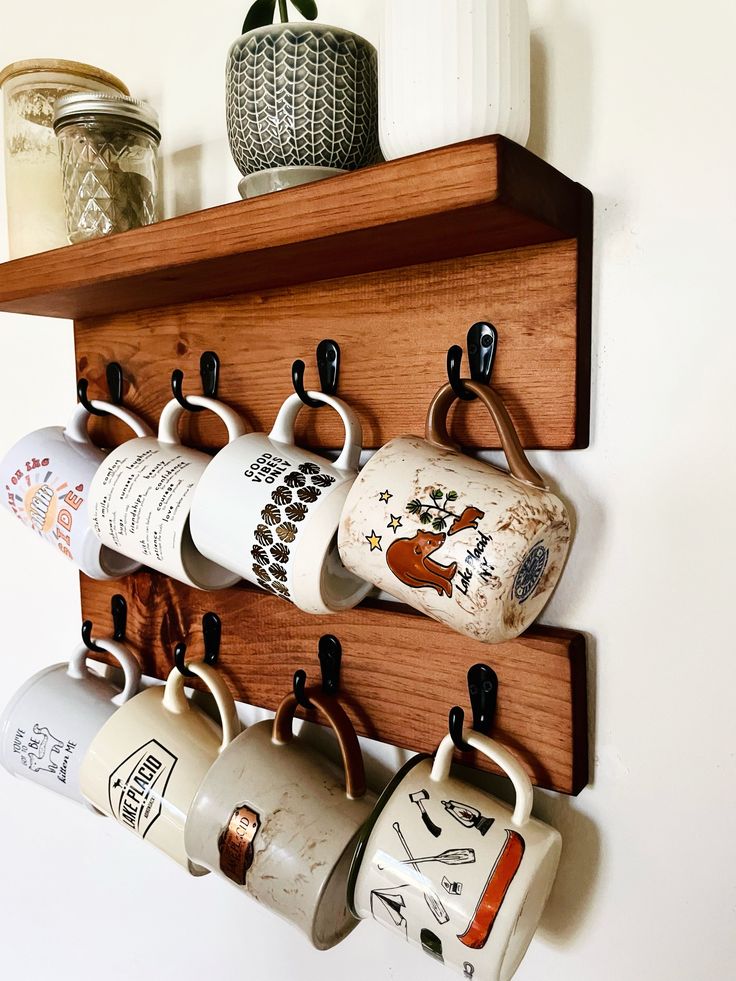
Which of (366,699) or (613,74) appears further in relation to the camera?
(366,699)

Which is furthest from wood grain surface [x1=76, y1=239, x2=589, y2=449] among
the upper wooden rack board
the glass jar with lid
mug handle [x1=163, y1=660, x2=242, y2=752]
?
mug handle [x1=163, y1=660, x2=242, y2=752]

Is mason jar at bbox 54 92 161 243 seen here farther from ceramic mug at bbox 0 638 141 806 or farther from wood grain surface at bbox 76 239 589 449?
ceramic mug at bbox 0 638 141 806

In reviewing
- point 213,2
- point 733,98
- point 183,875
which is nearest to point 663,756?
point 733,98

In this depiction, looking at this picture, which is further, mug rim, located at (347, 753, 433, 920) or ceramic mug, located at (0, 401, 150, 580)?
ceramic mug, located at (0, 401, 150, 580)

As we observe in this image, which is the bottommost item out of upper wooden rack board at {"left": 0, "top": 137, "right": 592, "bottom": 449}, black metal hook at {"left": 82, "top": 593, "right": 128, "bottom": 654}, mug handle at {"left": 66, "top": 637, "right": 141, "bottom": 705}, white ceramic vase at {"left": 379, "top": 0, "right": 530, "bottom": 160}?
mug handle at {"left": 66, "top": 637, "right": 141, "bottom": 705}

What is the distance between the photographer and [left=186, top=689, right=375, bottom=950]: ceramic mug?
605 millimetres

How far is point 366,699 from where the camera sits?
0.66m

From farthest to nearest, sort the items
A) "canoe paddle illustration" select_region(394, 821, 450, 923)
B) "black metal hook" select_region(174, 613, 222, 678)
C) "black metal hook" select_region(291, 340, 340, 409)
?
"black metal hook" select_region(174, 613, 222, 678)
"black metal hook" select_region(291, 340, 340, 409)
"canoe paddle illustration" select_region(394, 821, 450, 923)

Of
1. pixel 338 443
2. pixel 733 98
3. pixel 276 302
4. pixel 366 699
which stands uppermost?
pixel 733 98

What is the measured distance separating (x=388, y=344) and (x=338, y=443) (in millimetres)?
95

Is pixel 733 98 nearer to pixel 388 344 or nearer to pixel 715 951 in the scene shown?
pixel 388 344

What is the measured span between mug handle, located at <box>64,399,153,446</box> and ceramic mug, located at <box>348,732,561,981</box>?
0.42m

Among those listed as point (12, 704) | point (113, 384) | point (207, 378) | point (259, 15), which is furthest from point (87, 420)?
point (259, 15)

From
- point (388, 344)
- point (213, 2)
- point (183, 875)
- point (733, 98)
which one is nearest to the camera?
point (733, 98)
